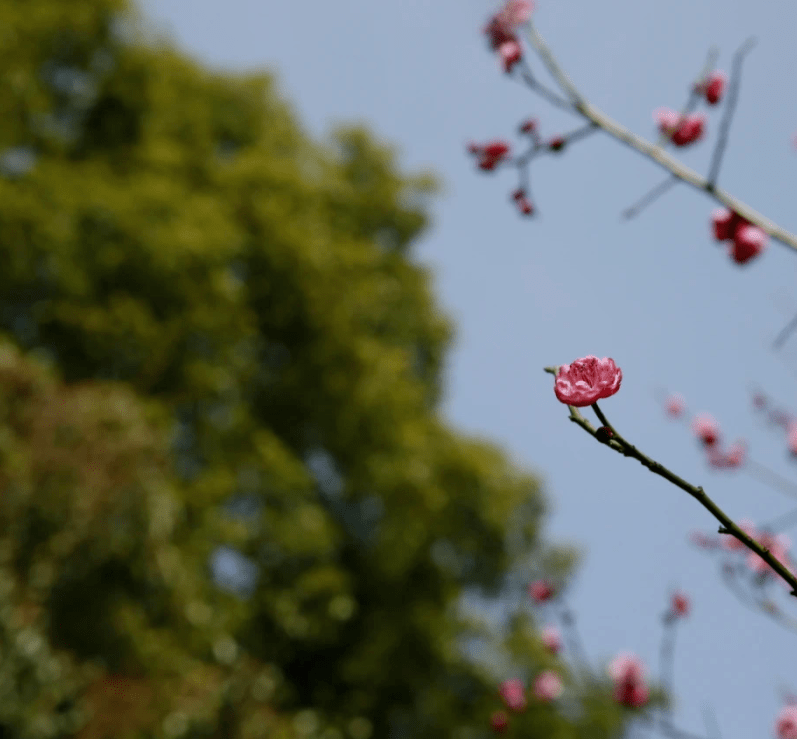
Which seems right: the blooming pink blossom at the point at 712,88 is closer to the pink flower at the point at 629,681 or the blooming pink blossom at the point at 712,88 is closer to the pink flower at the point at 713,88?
the pink flower at the point at 713,88

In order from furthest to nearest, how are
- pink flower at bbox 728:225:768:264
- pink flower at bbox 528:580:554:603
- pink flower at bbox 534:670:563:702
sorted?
pink flower at bbox 534:670:563:702 < pink flower at bbox 528:580:554:603 < pink flower at bbox 728:225:768:264

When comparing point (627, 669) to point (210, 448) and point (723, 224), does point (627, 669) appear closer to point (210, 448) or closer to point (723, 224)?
point (723, 224)

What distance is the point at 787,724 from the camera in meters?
2.56

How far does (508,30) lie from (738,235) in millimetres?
877

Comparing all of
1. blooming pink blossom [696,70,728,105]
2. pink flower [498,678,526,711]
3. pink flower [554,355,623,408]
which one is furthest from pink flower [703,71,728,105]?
pink flower [498,678,526,711]

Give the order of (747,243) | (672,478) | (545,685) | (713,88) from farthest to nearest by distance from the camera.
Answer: (545,685), (713,88), (747,243), (672,478)

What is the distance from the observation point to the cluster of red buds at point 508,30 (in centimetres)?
226

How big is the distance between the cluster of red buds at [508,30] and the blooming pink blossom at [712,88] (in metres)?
0.48

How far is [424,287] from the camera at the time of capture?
11008mm

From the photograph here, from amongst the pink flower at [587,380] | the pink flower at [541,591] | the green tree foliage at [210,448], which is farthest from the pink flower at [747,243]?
Result: the green tree foliage at [210,448]

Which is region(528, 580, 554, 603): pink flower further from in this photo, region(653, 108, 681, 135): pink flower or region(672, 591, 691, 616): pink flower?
region(653, 108, 681, 135): pink flower

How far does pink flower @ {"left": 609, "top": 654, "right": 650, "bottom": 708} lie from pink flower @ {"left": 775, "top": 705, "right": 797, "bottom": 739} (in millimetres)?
402

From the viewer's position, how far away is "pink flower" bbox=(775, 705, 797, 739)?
2.54 m

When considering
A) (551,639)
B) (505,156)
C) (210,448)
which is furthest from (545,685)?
(210,448)
